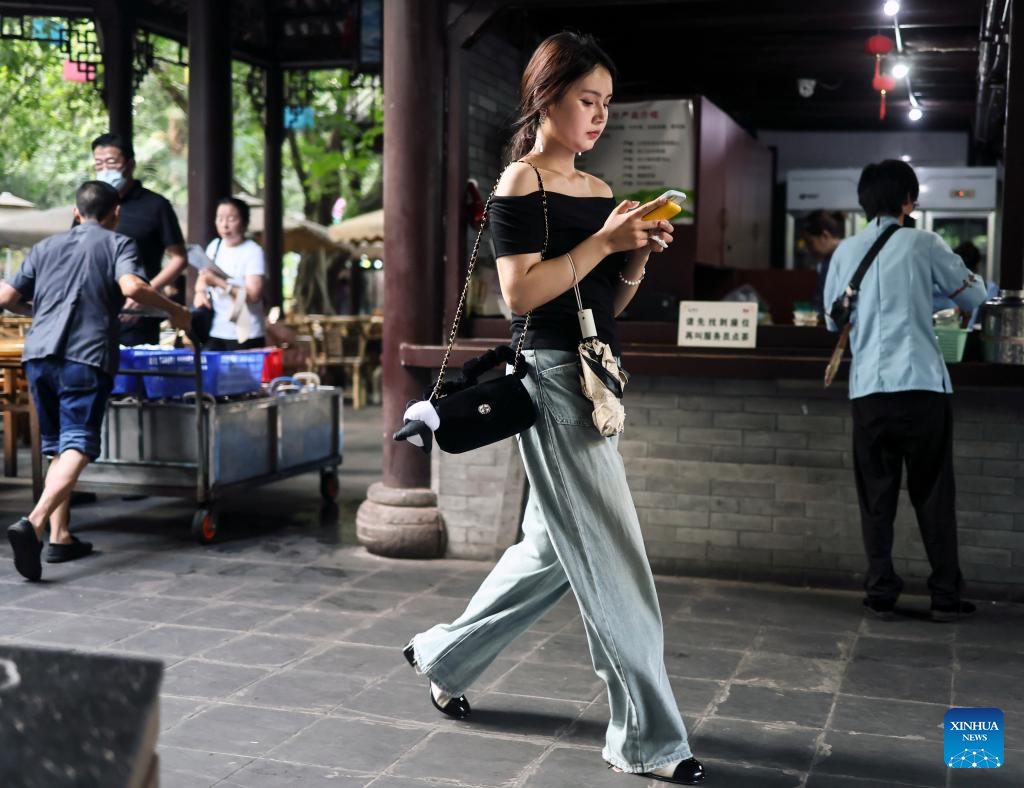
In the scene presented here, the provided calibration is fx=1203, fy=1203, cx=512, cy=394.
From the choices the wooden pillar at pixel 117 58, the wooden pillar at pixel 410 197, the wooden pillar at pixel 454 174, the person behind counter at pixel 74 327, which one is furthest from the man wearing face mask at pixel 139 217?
the wooden pillar at pixel 117 58

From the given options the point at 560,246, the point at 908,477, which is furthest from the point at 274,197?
the point at 560,246

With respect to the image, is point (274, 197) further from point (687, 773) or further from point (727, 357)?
point (687, 773)

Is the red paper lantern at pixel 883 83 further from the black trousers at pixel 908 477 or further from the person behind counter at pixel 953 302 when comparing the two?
the black trousers at pixel 908 477

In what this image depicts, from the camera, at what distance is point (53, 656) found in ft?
4.35

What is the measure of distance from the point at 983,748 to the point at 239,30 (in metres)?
11.4

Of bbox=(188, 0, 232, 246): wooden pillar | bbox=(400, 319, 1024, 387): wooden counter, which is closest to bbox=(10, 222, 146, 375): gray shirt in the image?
bbox=(400, 319, 1024, 387): wooden counter

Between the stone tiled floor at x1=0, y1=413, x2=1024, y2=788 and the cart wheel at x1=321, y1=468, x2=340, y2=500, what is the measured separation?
1390mm

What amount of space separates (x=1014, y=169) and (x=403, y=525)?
3.47 m

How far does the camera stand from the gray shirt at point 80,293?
6.01m

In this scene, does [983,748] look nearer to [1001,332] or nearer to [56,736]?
[56,736]

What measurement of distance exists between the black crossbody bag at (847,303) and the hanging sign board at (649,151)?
2630mm

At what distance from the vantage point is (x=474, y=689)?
165 inches

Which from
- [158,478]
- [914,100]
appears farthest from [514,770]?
[914,100]

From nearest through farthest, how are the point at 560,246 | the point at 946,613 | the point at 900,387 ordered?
the point at 560,246 → the point at 900,387 → the point at 946,613
